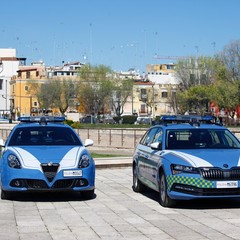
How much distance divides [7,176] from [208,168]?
3.77 metres

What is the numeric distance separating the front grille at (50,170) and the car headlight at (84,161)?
50cm

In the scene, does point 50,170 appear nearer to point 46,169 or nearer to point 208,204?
point 46,169

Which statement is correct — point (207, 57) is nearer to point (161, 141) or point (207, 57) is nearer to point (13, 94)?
point (13, 94)

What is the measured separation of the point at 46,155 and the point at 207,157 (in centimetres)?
301

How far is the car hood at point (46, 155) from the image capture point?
13125 millimetres

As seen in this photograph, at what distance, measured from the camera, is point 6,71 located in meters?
148

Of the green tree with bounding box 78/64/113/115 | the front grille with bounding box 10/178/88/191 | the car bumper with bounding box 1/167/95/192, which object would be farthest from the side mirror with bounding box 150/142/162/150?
the green tree with bounding box 78/64/113/115

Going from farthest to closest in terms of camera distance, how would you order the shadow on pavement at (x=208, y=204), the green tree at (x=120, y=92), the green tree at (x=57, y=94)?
1. the green tree at (x=120, y=92)
2. the green tree at (x=57, y=94)
3. the shadow on pavement at (x=208, y=204)

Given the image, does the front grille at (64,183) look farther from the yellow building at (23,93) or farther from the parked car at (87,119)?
the yellow building at (23,93)

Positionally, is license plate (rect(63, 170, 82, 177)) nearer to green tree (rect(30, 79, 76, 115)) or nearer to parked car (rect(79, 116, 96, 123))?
parked car (rect(79, 116, 96, 123))

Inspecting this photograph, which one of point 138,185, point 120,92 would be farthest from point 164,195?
point 120,92

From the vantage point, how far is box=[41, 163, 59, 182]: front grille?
1304 cm

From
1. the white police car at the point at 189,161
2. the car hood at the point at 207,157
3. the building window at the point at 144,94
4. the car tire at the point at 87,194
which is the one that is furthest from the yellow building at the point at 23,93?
the car hood at the point at 207,157

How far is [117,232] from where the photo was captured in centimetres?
1013
